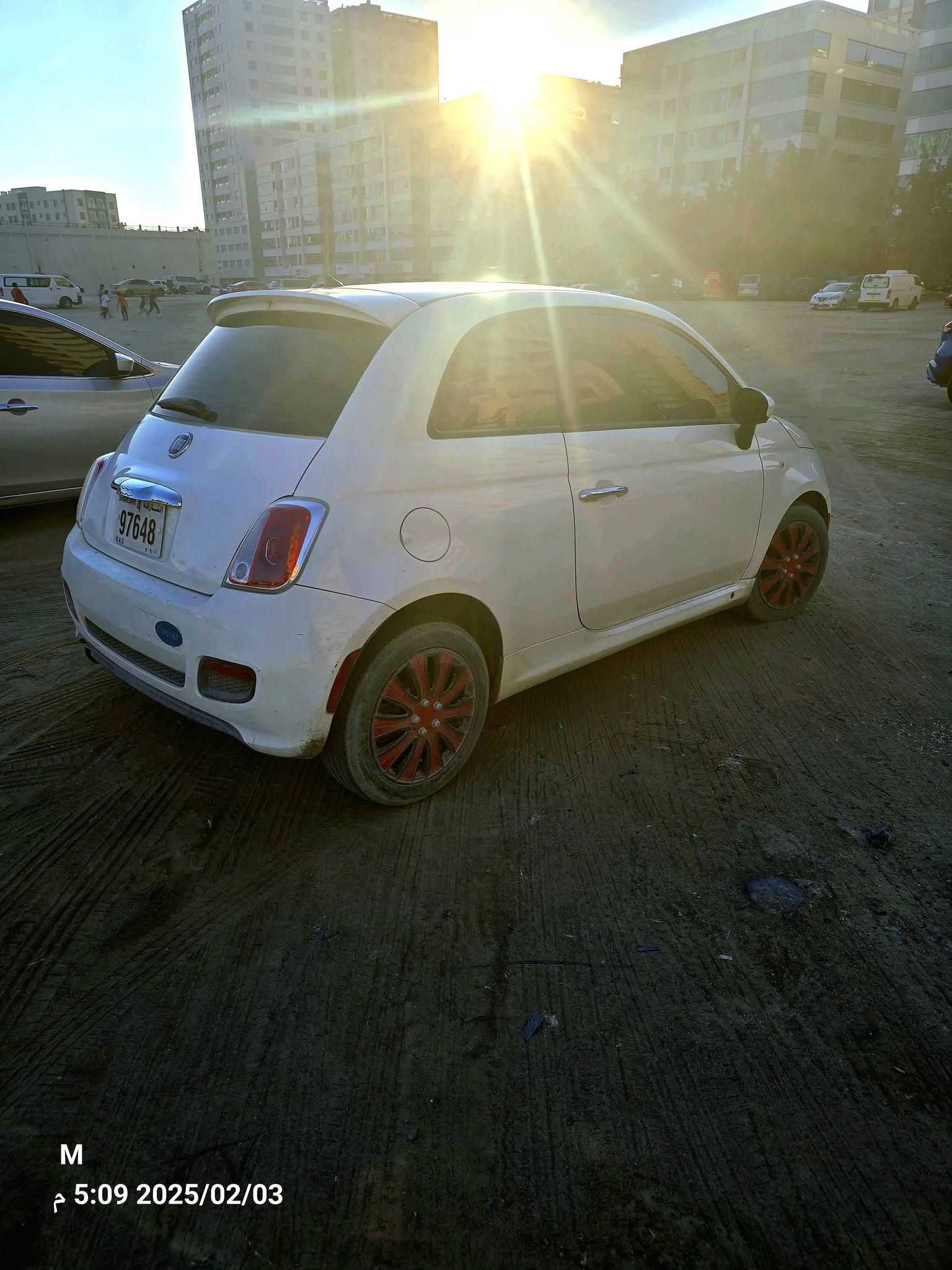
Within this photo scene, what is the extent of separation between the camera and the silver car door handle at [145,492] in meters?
2.87

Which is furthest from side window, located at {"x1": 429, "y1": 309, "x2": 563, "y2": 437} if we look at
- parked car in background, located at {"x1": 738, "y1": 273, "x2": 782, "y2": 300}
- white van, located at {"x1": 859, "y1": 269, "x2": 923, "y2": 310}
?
parked car in background, located at {"x1": 738, "y1": 273, "x2": 782, "y2": 300}

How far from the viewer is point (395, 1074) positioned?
2.06 metres

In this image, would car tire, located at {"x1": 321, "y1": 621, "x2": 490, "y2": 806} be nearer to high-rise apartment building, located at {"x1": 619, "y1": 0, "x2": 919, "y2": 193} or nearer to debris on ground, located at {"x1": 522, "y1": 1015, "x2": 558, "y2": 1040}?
debris on ground, located at {"x1": 522, "y1": 1015, "x2": 558, "y2": 1040}

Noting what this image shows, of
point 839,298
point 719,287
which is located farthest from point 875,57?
point 839,298

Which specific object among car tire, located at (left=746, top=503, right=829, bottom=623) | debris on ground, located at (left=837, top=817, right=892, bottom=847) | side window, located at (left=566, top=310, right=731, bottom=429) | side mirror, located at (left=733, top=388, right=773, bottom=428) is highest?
side window, located at (left=566, top=310, right=731, bottom=429)

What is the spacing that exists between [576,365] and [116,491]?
187 centimetres

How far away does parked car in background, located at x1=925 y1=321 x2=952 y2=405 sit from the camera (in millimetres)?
11969

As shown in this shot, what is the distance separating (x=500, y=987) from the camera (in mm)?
2326

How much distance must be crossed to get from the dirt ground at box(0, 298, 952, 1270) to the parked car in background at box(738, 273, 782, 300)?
54573 mm

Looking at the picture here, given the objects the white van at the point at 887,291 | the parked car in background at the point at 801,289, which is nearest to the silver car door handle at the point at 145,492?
the white van at the point at 887,291

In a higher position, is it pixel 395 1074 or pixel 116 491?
pixel 116 491

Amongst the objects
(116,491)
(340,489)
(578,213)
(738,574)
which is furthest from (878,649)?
(578,213)

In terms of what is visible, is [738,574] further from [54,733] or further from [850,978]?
[54,733]

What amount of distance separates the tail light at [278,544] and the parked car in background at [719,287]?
58.4 m
